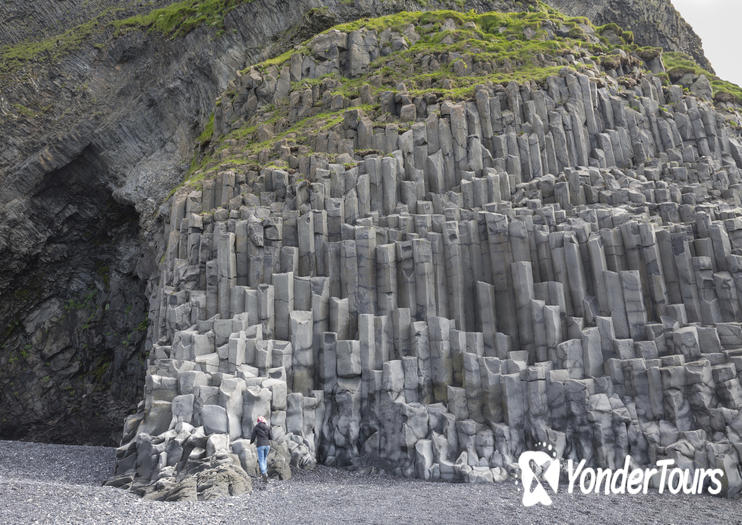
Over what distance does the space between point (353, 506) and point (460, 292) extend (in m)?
8.90

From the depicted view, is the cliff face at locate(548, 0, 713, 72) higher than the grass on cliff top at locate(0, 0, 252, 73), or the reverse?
the cliff face at locate(548, 0, 713, 72)

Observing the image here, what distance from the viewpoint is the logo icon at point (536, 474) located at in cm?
1323

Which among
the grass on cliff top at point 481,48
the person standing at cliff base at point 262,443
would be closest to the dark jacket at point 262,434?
the person standing at cliff base at point 262,443

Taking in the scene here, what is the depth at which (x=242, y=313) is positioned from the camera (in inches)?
715

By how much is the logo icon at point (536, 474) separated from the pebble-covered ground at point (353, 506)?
13.7 inches

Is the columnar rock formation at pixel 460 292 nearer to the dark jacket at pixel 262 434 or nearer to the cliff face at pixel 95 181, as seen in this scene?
the dark jacket at pixel 262 434

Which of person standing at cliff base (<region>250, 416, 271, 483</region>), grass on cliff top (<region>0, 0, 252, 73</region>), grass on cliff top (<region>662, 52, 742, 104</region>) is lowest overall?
person standing at cliff base (<region>250, 416, 271, 483</region>)

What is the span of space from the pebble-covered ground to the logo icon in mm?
348

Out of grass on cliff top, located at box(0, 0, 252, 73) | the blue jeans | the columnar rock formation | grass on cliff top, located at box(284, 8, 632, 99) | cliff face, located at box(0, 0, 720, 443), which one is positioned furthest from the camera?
grass on cliff top, located at box(0, 0, 252, 73)

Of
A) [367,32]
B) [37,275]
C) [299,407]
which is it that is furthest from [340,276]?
[37,275]

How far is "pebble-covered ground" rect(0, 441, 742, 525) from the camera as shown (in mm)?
10547

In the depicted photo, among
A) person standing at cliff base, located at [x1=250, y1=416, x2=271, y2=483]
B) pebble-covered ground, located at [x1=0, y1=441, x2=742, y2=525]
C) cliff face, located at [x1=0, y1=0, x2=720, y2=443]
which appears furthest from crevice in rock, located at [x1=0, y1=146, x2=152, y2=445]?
pebble-covered ground, located at [x1=0, y1=441, x2=742, y2=525]

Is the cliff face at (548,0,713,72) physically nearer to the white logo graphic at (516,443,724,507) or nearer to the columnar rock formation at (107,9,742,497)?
the columnar rock formation at (107,9,742,497)

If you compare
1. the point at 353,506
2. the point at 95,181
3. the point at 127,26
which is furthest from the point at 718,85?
the point at 127,26
